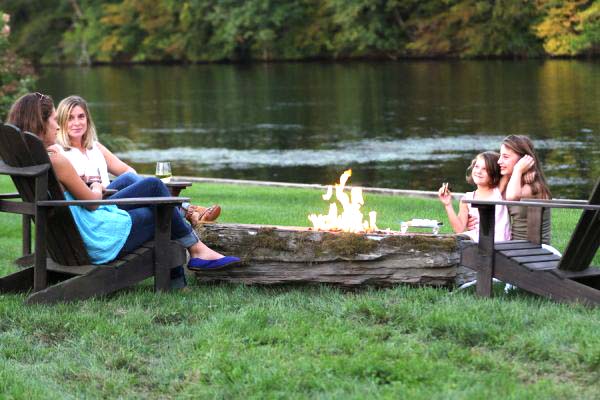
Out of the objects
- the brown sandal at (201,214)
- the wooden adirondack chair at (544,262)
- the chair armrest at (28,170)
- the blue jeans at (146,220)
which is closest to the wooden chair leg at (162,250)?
the blue jeans at (146,220)

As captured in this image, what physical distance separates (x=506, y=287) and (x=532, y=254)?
0.31m

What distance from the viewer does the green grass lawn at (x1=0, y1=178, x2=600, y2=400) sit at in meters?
4.41

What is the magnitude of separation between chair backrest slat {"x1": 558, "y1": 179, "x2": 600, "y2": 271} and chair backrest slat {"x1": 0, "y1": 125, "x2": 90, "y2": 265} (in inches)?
105

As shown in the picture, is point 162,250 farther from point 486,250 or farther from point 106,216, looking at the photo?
point 486,250

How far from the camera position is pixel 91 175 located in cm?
695

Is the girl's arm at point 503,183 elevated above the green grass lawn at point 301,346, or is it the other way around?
the girl's arm at point 503,183

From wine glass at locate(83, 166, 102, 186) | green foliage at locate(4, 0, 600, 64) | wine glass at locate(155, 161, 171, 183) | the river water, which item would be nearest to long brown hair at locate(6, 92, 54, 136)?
wine glass at locate(83, 166, 102, 186)

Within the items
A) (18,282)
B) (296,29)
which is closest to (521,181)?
(18,282)

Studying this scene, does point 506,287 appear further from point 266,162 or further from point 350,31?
point 350,31

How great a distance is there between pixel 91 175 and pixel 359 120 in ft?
73.7

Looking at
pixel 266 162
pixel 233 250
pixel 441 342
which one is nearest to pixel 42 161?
pixel 233 250

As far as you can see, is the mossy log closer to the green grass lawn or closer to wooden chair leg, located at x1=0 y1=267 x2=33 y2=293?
the green grass lawn

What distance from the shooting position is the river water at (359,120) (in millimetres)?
20609

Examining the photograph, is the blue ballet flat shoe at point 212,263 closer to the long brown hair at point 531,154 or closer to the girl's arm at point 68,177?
the girl's arm at point 68,177
